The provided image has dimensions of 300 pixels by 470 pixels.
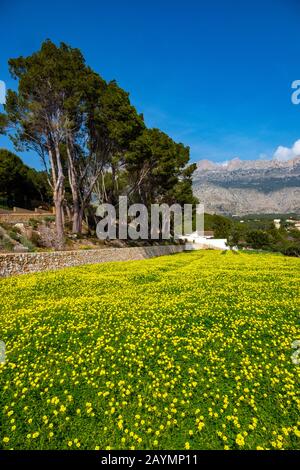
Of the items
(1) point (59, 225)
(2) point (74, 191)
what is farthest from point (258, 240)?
(1) point (59, 225)

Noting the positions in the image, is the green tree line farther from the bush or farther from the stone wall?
the bush

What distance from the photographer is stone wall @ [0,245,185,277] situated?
17.2m

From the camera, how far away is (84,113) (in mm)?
26297

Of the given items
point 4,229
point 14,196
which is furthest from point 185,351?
point 14,196

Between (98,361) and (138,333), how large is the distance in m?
1.75

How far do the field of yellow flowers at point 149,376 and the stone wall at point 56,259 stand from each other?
24.8ft

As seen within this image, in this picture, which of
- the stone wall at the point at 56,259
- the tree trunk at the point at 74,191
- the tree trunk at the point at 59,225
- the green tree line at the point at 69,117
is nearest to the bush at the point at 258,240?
the stone wall at the point at 56,259

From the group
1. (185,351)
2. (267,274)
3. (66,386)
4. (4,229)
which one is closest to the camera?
(66,386)

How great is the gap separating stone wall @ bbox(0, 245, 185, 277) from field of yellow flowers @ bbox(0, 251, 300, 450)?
7.57 metres

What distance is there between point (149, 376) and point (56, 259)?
1728 cm

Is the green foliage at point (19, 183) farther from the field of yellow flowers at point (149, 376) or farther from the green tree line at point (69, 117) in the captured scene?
the field of yellow flowers at point (149, 376)

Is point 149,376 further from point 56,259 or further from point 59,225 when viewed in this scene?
point 59,225

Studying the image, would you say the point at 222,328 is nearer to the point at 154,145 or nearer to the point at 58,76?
the point at 58,76

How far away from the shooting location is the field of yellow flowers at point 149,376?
415cm
